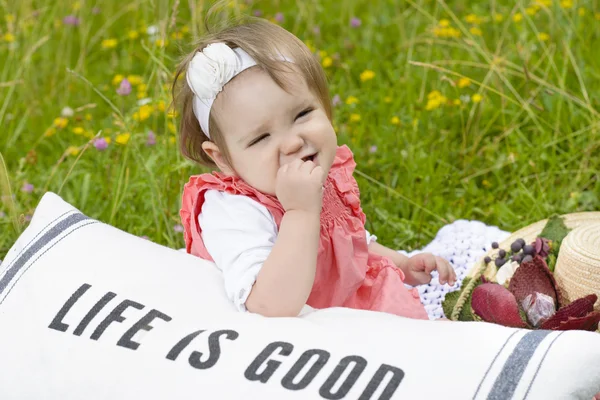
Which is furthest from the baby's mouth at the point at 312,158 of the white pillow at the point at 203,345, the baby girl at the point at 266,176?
the white pillow at the point at 203,345

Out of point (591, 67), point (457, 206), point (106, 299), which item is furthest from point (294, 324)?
point (591, 67)

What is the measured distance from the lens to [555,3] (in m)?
3.27

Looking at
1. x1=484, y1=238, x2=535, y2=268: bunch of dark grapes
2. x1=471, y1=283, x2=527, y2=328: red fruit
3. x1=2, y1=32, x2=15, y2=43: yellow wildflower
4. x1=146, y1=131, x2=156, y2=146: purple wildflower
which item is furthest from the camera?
x1=2, y1=32, x2=15, y2=43: yellow wildflower

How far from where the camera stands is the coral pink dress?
5.51ft

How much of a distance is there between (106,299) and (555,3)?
2339 mm

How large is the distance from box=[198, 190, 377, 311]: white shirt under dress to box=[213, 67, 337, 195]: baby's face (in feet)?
0.17

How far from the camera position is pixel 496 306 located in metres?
1.74

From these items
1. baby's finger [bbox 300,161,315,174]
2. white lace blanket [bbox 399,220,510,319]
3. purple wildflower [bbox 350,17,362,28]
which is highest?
baby's finger [bbox 300,161,315,174]

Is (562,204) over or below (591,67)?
below

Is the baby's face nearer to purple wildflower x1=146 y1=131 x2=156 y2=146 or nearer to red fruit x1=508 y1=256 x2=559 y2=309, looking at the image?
red fruit x1=508 y1=256 x2=559 y2=309

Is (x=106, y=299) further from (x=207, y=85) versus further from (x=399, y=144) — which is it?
(x=399, y=144)

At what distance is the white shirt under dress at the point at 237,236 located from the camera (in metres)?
1.52

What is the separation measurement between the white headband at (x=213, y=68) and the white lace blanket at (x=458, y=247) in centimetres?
84

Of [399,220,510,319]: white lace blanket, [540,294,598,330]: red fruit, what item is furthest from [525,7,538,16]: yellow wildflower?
[540,294,598,330]: red fruit
